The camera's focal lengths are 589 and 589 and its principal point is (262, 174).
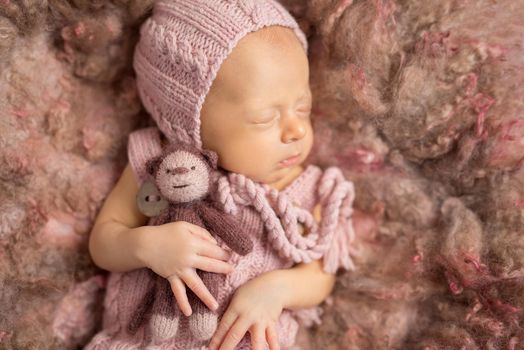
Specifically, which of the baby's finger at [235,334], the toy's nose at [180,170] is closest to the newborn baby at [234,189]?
the baby's finger at [235,334]

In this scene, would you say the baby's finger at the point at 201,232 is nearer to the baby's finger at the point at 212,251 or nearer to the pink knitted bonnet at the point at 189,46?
the baby's finger at the point at 212,251

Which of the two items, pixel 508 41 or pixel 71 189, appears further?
pixel 71 189

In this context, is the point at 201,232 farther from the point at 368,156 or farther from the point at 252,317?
the point at 368,156

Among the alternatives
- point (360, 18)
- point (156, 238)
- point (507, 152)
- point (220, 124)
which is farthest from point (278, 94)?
point (507, 152)

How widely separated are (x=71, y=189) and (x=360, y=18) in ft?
2.58

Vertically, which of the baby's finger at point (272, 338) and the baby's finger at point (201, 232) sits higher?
the baby's finger at point (201, 232)

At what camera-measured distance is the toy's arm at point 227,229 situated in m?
1.22

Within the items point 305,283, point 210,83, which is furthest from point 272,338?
point 210,83

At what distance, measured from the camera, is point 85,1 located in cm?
133

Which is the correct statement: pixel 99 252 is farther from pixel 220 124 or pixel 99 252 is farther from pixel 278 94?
pixel 278 94

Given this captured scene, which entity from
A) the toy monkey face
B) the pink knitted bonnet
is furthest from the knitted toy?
the pink knitted bonnet

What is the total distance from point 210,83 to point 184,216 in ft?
0.94

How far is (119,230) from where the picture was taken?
1327mm

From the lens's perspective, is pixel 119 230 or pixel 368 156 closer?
pixel 119 230
